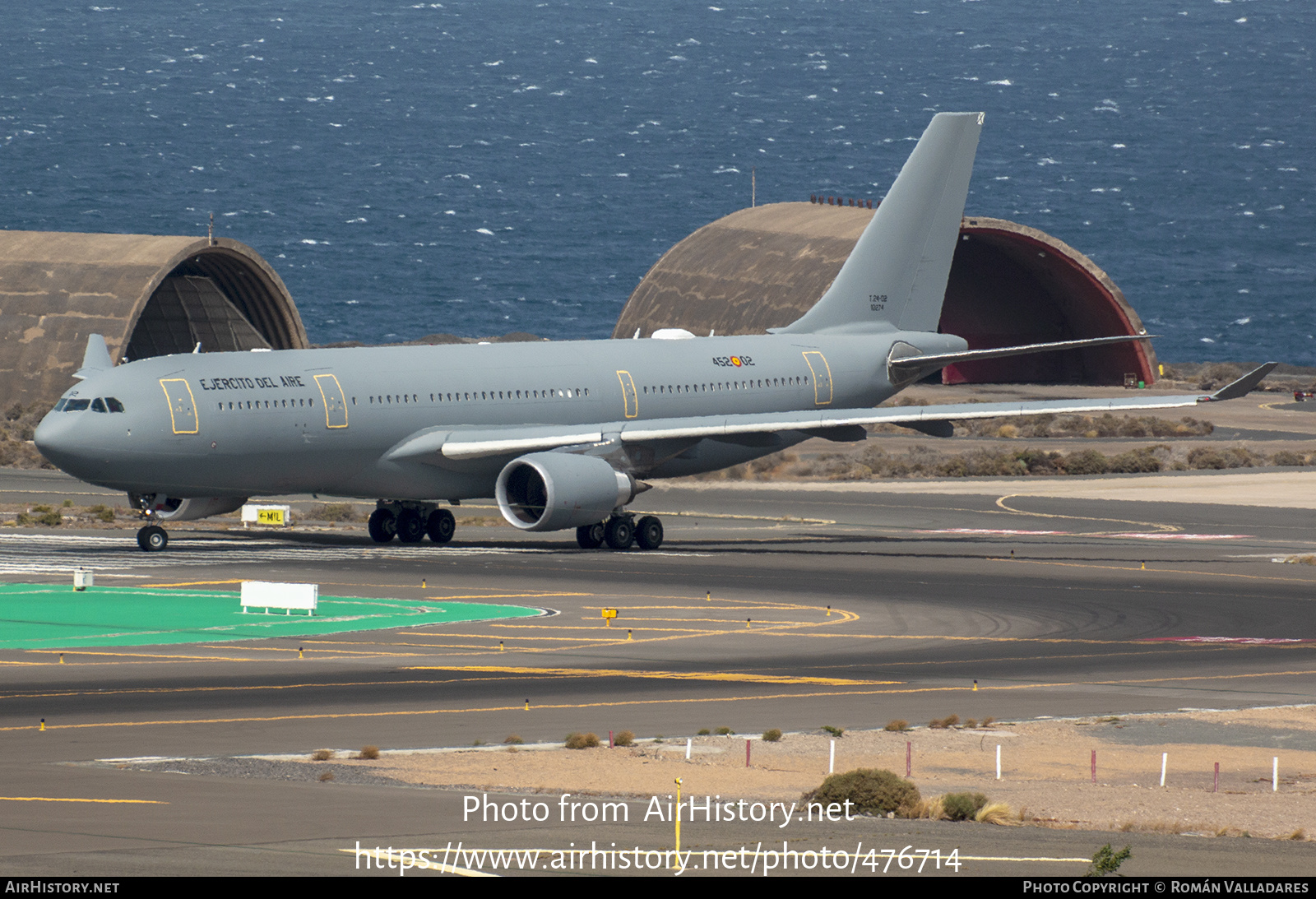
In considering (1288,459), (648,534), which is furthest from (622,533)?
(1288,459)

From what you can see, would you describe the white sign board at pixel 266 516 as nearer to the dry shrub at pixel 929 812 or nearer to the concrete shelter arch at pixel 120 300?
the concrete shelter arch at pixel 120 300

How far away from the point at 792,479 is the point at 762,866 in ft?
213

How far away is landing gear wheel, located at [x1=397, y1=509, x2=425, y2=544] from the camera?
55.9m

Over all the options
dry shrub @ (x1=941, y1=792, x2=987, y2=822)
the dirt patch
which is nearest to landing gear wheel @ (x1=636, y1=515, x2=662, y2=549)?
the dirt patch

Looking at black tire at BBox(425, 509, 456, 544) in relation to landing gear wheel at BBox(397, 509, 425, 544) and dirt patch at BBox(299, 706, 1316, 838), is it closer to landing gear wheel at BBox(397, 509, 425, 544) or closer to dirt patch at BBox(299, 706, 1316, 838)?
landing gear wheel at BBox(397, 509, 425, 544)

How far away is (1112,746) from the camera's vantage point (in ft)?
86.4

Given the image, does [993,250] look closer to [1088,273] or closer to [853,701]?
[1088,273]

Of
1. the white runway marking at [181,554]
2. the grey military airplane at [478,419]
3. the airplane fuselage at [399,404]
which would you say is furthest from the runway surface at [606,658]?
the airplane fuselage at [399,404]

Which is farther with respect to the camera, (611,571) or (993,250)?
(993,250)

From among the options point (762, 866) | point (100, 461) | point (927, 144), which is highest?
point (927, 144)

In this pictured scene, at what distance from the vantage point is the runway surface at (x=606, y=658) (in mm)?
20609

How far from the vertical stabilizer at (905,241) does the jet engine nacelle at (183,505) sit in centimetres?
1918

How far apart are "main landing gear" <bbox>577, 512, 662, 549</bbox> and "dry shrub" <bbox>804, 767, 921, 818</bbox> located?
106 feet
